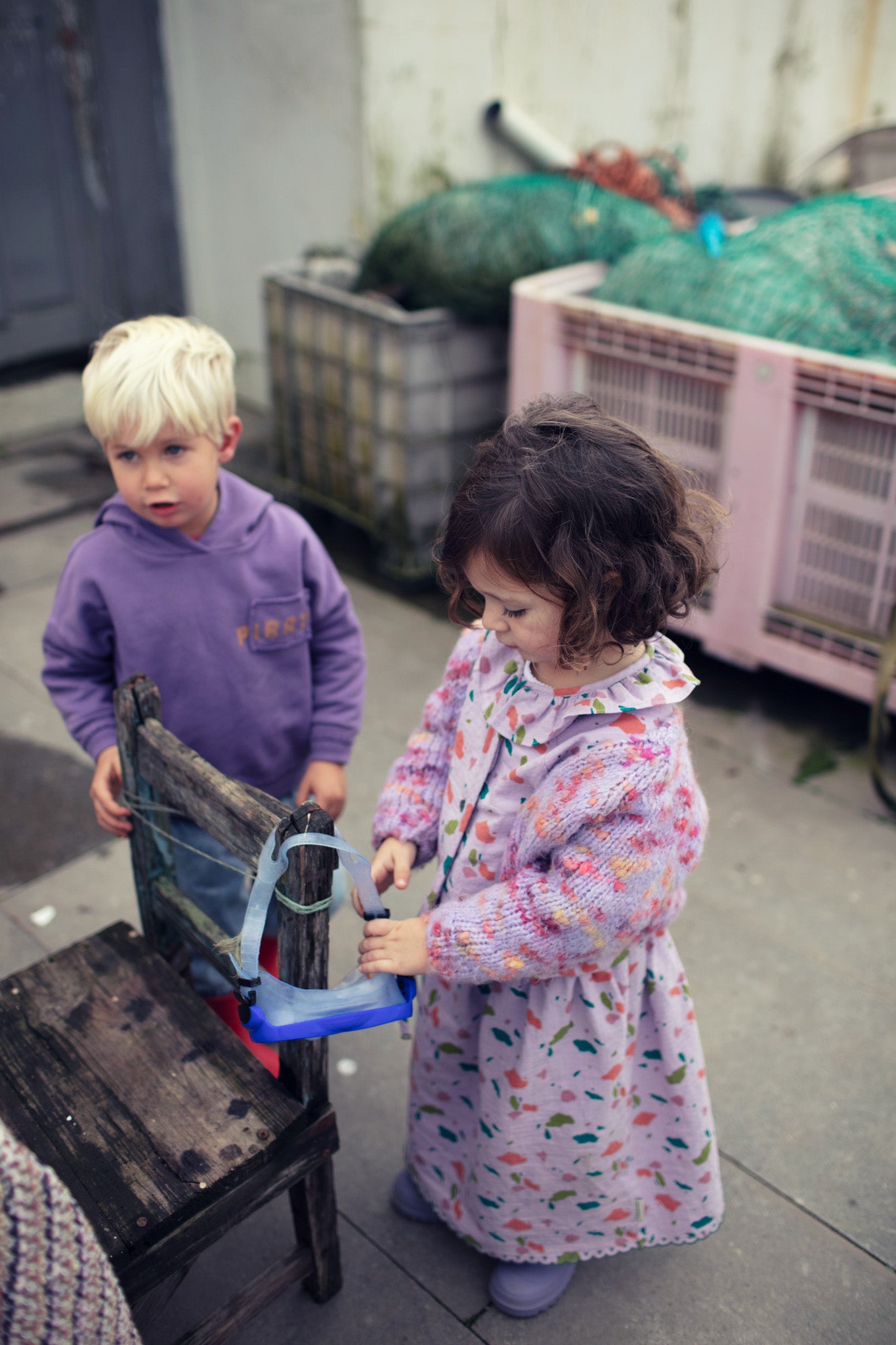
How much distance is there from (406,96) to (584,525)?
3.66 metres

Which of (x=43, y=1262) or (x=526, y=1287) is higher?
(x=43, y=1262)

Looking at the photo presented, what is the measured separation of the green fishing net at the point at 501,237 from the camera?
360 centimetres

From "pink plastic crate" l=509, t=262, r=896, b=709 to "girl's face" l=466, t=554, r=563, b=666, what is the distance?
1744 millimetres

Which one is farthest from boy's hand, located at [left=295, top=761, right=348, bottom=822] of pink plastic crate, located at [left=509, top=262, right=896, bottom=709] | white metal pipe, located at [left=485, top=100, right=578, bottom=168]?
white metal pipe, located at [left=485, top=100, right=578, bottom=168]

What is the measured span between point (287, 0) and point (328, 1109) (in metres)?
4.21

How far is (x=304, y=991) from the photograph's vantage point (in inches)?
52.9

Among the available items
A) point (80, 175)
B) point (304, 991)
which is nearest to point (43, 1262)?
point (304, 991)

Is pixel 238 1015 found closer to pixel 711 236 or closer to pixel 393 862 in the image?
pixel 393 862

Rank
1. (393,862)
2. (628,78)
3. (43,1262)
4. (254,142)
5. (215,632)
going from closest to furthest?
(43,1262) < (393,862) < (215,632) < (254,142) < (628,78)

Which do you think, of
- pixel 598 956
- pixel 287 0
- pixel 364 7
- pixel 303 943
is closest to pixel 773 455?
pixel 598 956

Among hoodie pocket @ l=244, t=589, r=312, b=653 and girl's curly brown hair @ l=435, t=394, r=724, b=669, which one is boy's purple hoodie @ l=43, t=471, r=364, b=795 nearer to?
hoodie pocket @ l=244, t=589, r=312, b=653

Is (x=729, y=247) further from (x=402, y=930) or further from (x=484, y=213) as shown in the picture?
(x=402, y=930)

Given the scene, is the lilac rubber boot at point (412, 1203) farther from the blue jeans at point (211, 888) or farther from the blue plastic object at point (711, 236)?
the blue plastic object at point (711, 236)

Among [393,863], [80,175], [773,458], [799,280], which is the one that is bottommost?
[393,863]
